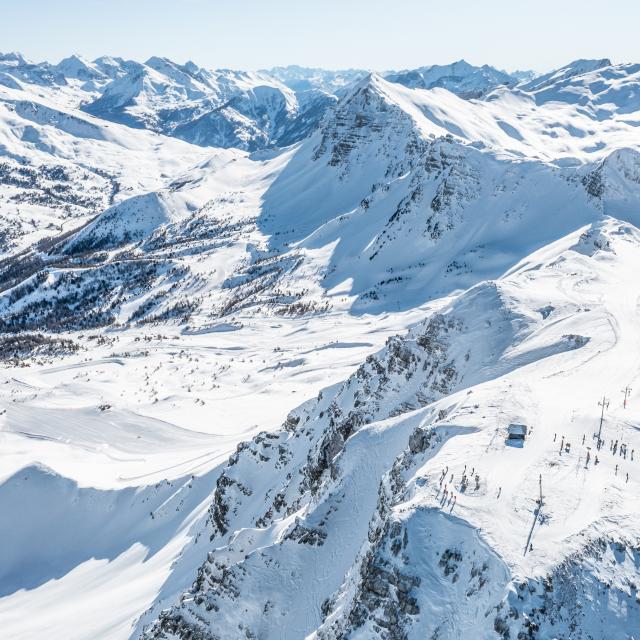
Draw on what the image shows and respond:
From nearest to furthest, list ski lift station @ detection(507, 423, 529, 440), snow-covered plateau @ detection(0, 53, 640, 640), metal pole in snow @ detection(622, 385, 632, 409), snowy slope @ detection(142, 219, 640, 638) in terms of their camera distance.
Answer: snowy slope @ detection(142, 219, 640, 638), snow-covered plateau @ detection(0, 53, 640, 640), ski lift station @ detection(507, 423, 529, 440), metal pole in snow @ detection(622, 385, 632, 409)

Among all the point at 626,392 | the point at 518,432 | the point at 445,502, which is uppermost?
the point at 518,432

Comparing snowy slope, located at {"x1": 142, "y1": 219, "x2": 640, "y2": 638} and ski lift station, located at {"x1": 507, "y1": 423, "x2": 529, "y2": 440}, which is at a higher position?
ski lift station, located at {"x1": 507, "y1": 423, "x2": 529, "y2": 440}

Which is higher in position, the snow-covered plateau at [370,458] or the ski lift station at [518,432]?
the ski lift station at [518,432]

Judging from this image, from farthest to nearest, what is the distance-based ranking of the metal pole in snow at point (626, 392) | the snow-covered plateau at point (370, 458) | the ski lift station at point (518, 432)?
the metal pole in snow at point (626, 392) < the ski lift station at point (518, 432) < the snow-covered plateau at point (370, 458)

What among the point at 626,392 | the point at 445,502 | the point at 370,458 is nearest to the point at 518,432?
the point at 445,502

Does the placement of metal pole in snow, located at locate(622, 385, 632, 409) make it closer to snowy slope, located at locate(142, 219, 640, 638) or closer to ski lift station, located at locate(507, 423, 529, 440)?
snowy slope, located at locate(142, 219, 640, 638)

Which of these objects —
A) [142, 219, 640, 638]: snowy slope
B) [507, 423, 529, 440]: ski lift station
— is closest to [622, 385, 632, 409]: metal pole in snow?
[142, 219, 640, 638]: snowy slope

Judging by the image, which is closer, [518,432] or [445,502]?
[445,502]

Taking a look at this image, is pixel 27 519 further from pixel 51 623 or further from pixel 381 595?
pixel 381 595

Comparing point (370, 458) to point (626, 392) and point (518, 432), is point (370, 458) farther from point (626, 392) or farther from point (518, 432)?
point (626, 392)

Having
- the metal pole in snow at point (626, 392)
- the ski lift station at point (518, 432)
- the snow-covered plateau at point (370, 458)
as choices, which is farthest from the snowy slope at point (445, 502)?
the metal pole in snow at point (626, 392)

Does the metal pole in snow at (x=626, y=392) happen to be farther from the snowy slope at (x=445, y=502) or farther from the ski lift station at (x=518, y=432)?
the ski lift station at (x=518, y=432)
